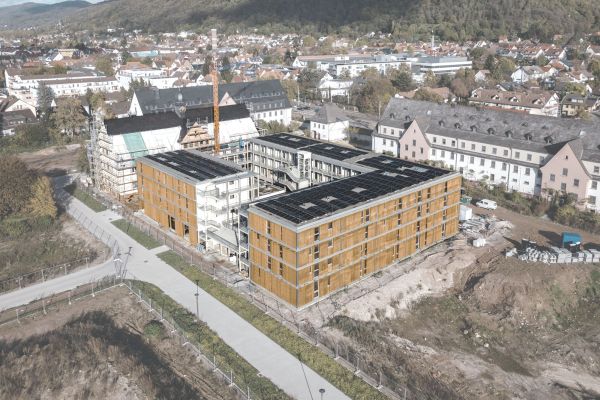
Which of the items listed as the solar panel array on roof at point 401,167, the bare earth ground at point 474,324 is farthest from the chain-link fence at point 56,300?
the solar panel array on roof at point 401,167

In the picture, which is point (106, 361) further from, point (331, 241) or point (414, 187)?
point (414, 187)

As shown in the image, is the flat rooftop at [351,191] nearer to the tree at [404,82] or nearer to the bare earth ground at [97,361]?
the bare earth ground at [97,361]

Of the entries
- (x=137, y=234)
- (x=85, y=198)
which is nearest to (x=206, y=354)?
(x=137, y=234)

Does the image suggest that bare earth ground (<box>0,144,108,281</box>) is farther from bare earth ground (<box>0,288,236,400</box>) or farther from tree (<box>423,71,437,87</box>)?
tree (<box>423,71,437,87</box>)

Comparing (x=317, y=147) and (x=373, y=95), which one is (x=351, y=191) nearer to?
(x=317, y=147)

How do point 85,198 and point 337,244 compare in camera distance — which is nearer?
point 337,244

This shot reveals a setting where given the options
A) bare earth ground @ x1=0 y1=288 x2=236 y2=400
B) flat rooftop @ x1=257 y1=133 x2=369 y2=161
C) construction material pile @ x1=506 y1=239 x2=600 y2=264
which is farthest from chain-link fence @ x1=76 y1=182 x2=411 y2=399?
flat rooftop @ x1=257 y1=133 x2=369 y2=161
